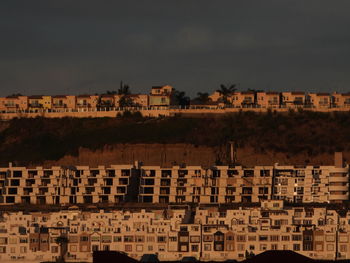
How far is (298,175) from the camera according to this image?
129m

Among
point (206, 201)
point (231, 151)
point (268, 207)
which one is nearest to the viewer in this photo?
point (268, 207)

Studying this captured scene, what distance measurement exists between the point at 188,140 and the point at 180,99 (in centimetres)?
2113

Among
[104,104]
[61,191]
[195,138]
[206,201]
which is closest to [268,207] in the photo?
[206,201]

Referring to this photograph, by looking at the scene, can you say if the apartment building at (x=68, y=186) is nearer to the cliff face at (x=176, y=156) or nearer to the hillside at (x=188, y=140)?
the cliff face at (x=176, y=156)

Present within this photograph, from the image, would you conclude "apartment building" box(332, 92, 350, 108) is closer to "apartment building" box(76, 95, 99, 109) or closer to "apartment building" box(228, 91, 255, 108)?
"apartment building" box(228, 91, 255, 108)

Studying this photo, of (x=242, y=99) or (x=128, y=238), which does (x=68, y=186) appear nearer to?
(x=242, y=99)

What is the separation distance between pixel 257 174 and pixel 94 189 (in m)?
16.2

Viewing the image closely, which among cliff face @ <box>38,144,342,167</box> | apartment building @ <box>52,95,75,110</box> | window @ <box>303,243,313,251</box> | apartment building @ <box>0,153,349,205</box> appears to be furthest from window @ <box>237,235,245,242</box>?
apartment building @ <box>52,95,75,110</box>

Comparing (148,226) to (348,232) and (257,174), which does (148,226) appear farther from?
(257,174)

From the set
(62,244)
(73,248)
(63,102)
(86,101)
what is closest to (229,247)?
(73,248)

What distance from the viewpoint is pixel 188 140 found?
145000 mm

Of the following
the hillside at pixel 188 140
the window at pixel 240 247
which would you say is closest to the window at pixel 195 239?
the window at pixel 240 247

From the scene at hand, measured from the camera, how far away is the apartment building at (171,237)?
291 feet

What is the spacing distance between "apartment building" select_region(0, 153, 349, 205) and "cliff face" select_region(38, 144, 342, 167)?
8859mm
